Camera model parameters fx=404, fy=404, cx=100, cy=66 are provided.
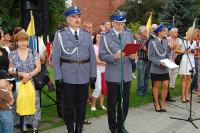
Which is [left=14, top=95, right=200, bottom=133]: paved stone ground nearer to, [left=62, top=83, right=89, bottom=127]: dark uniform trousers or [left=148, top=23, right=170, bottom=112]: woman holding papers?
[left=148, top=23, right=170, bottom=112]: woman holding papers

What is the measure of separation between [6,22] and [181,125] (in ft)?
101

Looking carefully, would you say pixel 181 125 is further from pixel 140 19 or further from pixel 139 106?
pixel 140 19

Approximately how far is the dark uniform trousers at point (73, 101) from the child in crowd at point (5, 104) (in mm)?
998

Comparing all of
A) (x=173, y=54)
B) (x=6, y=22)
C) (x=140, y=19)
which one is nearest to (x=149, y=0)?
(x=140, y=19)

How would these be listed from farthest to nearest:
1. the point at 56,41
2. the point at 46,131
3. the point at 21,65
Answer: the point at 46,131, the point at 21,65, the point at 56,41

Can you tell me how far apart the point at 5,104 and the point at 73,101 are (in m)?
1.23

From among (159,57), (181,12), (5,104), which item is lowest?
(5,104)

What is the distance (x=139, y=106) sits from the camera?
1006 centimetres

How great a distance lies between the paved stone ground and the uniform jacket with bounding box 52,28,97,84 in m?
1.54

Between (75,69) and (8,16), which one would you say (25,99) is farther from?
(8,16)

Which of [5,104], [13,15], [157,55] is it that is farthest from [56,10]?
[5,104]

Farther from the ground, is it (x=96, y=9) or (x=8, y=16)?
(x=96, y=9)

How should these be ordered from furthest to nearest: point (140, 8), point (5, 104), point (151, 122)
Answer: point (140, 8), point (151, 122), point (5, 104)

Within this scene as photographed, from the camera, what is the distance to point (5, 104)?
18.6 ft
